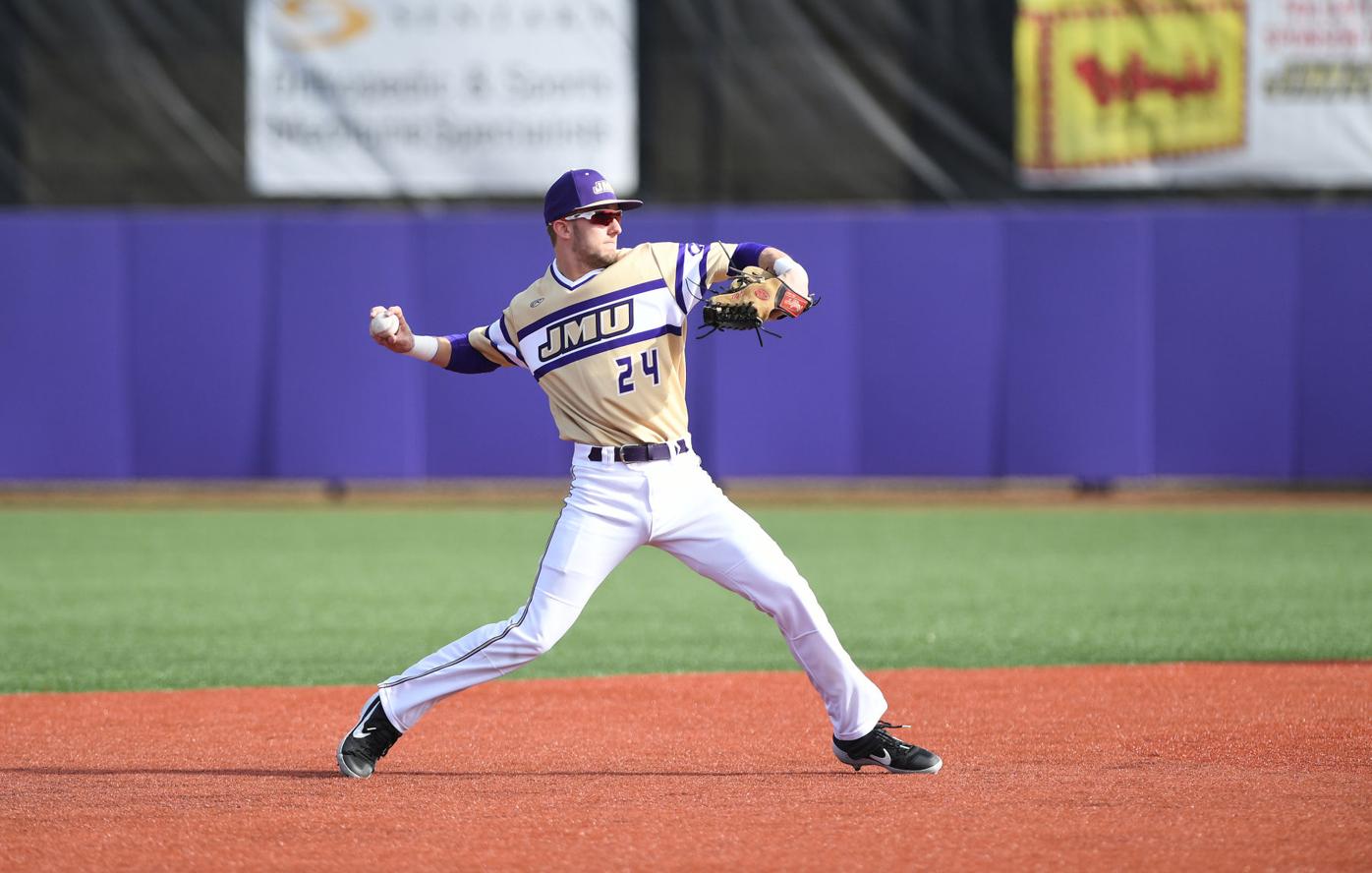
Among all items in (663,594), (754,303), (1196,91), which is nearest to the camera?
(754,303)

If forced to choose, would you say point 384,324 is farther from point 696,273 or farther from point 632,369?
point 696,273

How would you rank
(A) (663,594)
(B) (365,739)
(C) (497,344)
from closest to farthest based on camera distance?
(B) (365,739), (C) (497,344), (A) (663,594)

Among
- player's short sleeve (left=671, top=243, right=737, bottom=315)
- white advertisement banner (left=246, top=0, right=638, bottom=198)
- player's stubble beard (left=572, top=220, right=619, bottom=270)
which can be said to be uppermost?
white advertisement banner (left=246, top=0, right=638, bottom=198)

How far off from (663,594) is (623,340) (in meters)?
5.38

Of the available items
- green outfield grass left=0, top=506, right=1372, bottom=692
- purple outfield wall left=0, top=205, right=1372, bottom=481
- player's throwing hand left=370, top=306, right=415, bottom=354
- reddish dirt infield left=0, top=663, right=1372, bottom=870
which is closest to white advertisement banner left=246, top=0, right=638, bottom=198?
purple outfield wall left=0, top=205, right=1372, bottom=481

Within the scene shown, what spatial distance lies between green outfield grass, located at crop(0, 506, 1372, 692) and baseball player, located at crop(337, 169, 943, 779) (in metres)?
2.40

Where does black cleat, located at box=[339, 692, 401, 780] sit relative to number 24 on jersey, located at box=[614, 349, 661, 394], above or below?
below

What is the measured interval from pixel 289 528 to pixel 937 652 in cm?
752

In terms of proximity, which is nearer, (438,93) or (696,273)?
(696,273)

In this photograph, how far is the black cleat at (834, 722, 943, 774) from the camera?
525 centimetres

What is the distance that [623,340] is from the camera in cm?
522

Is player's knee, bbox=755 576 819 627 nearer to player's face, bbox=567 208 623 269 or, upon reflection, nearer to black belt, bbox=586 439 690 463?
black belt, bbox=586 439 690 463

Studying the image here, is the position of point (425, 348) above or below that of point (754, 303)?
below

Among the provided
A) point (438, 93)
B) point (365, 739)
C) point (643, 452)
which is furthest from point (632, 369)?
point (438, 93)
